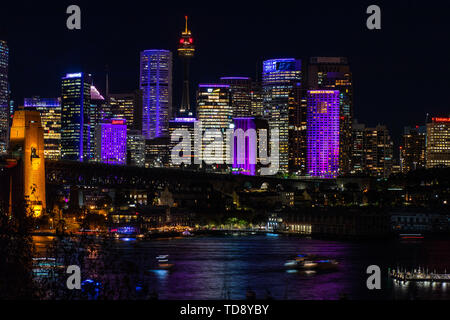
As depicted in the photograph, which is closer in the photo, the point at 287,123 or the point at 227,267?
the point at 227,267

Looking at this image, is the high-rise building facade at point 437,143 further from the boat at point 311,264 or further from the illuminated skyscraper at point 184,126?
the boat at point 311,264

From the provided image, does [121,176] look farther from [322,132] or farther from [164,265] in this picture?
[322,132]

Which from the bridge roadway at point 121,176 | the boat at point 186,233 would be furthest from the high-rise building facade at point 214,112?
the boat at point 186,233

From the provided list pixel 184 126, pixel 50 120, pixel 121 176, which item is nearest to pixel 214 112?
pixel 184 126

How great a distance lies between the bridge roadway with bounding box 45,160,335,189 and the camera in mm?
68938

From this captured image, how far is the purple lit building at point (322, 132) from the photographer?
129 m

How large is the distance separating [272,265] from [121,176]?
131 ft

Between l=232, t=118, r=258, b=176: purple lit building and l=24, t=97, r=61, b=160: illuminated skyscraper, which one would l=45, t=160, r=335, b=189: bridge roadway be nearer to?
l=232, t=118, r=258, b=176: purple lit building

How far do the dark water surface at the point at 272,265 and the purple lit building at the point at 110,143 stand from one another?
78.5 metres

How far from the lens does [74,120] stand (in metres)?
127
